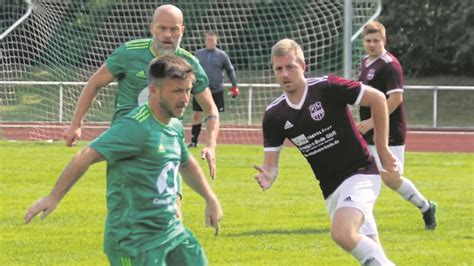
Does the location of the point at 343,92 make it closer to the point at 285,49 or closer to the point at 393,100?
the point at 285,49

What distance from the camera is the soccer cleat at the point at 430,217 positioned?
34.3ft

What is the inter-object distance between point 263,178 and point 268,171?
0.45 ft

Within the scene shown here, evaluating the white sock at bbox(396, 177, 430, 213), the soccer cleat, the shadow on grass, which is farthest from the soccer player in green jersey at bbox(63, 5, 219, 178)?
the soccer cleat

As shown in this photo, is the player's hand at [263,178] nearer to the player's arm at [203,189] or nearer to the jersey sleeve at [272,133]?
the jersey sleeve at [272,133]

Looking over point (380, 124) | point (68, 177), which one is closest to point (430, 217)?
point (380, 124)

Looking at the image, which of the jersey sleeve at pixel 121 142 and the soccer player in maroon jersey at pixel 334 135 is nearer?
the jersey sleeve at pixel 121 142

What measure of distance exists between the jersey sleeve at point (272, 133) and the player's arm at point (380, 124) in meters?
0.61

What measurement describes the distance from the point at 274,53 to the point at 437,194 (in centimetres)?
668

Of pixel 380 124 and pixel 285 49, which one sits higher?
Result: pixel 285 49

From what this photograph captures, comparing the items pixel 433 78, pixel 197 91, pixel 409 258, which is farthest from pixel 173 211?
pixel 433 78

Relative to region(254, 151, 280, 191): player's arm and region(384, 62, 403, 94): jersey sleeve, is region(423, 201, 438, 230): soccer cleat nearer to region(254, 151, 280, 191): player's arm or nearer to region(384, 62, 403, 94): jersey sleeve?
region(384, 62, 403, 94): jersey sleeve

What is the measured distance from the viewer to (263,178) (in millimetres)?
7277

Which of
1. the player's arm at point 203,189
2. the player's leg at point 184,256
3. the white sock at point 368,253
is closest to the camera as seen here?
the player's leg at point 184,256

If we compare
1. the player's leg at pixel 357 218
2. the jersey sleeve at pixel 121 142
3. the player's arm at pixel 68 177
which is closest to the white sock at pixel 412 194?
the player's leg at pixel 357 218
